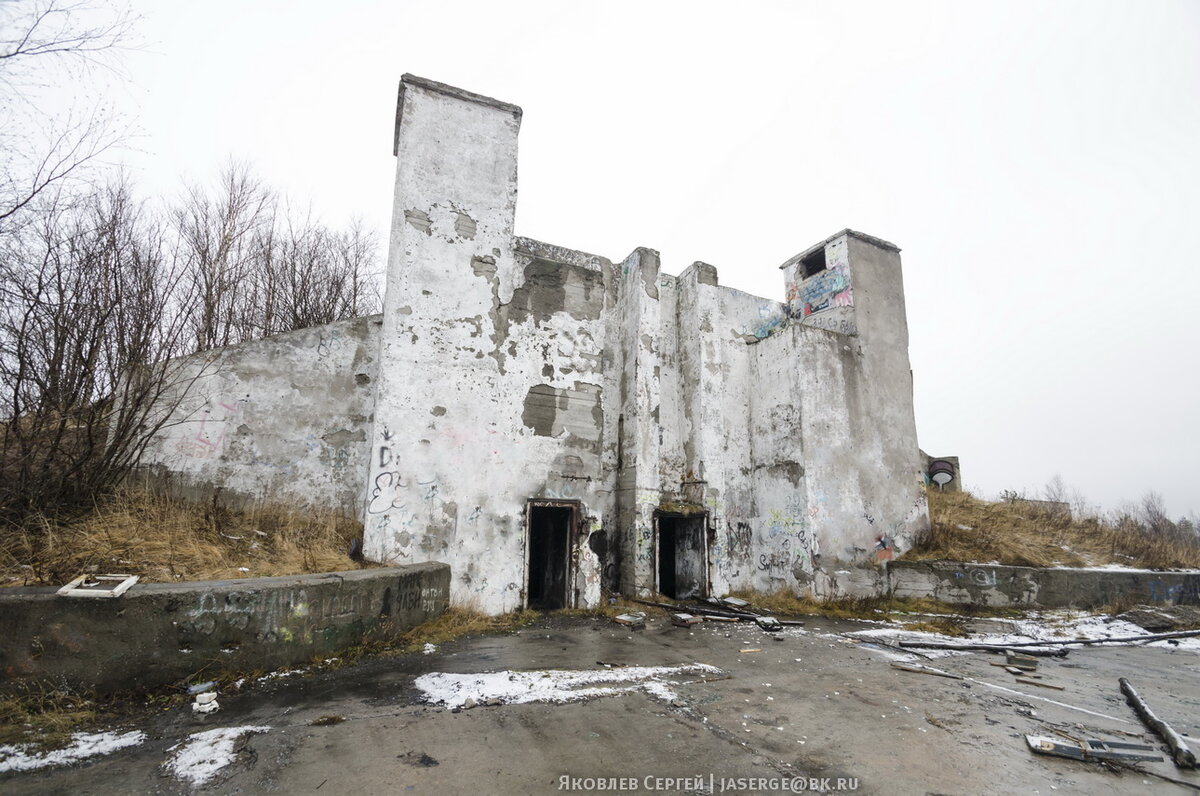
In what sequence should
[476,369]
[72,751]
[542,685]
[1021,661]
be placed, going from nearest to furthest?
[72,751] < [542,685] < [1021,661] < [476,369]

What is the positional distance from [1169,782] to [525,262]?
9.12 m

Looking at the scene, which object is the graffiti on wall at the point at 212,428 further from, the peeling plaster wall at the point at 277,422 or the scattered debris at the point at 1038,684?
the scattered debris at the point at 1038,684

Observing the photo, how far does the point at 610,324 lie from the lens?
10250mm

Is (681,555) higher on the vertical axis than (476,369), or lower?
lower

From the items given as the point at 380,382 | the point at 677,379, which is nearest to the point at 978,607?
the point at 677,379

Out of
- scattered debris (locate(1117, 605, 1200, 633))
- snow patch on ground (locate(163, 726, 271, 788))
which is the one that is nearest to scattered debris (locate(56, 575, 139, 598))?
snow patch on ground (locate(163, 726, 271, 788))

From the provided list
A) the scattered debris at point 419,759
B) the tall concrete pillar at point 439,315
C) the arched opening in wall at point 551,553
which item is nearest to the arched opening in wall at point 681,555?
the arched opening in wall at point 551,553

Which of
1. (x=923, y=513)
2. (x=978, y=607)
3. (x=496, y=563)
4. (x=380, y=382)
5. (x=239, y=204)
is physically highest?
(x=239, y=204)

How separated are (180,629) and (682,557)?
8105 mm

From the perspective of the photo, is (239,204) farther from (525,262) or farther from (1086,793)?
(1086,793)

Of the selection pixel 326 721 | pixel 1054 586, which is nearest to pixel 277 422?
pixel 326 721

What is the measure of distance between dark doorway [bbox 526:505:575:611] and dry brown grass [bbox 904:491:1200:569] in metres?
6.50

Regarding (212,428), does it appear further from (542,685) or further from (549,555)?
(542,685)

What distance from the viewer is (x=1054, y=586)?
30.1 feet
